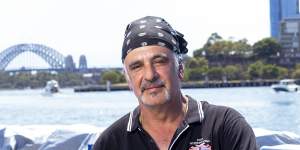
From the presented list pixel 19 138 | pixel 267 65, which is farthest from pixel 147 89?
pixel 267 65

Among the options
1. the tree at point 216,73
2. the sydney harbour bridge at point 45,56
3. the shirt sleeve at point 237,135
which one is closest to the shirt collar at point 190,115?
the shirt sleeve at point 237,135

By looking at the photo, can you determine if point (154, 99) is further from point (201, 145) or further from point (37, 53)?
point (37, 53)

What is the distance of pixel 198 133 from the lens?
2305 mm

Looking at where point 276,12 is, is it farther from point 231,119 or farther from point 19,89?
point 231,119

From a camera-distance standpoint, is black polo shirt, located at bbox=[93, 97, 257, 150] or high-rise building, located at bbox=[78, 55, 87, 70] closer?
black polo shirt, located at bbox=[93, 97, 257, 150]

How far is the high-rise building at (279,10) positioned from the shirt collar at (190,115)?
171671 millimetres

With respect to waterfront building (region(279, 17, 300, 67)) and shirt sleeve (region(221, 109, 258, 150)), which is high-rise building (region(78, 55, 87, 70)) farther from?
shirt sleeve (region(221, 109, 258, 150))

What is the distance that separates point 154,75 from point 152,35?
151 millimetres

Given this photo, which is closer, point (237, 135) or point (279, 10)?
point (237, 135)

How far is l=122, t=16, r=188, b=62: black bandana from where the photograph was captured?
230 cm

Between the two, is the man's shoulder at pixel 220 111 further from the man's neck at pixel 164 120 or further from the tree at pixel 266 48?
the tree at pixel 266 48

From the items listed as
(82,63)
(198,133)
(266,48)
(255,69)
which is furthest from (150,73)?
(82,63)

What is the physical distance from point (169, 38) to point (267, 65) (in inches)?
5102

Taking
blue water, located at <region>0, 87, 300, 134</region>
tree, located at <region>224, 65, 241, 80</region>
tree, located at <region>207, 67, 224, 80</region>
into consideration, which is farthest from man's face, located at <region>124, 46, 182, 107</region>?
tree, located at <region>207, 67, 224, 80</region>
